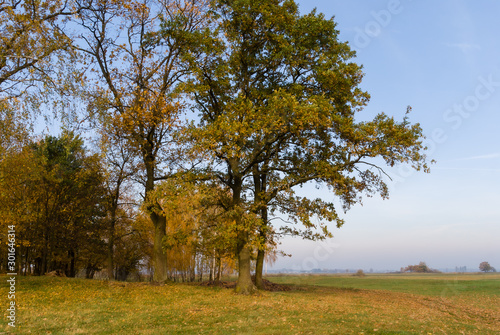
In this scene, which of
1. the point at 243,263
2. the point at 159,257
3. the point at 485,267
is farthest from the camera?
the point at 485,267

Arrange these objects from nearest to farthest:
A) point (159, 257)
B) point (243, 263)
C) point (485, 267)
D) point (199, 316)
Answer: point (199, 316)
point (243, 263)
point (159, 257)
point (485, 267)

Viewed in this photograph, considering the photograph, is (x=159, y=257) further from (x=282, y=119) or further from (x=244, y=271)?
(x=282, y=119)

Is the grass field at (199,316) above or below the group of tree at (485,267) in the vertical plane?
above

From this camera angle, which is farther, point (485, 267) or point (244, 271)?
point (485, 267)

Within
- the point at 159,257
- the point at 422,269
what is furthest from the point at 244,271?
the point at 422,269

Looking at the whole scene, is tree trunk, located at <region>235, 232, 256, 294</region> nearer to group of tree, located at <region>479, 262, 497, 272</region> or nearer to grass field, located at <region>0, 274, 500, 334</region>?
grass field, located at <region>0, 274, 500, 334</region>

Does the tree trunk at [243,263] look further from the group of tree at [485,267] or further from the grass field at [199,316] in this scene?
the group of tree at [485,267]

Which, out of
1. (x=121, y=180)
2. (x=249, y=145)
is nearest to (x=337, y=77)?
(x=249, y=145)

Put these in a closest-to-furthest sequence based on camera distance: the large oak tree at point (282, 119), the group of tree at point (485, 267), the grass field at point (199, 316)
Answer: the grass field at point (199, 316), the large oak tree at point (282, 119), the group of tree at point (485, 267)

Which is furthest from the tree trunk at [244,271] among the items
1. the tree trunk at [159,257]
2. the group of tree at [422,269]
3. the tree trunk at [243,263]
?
the group of tree at [422,269]

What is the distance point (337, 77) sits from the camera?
2080 centimetres

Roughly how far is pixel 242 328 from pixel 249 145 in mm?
11941

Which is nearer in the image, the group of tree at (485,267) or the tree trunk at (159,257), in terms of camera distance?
the tree trunk at (159,257)

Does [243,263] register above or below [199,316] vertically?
above
